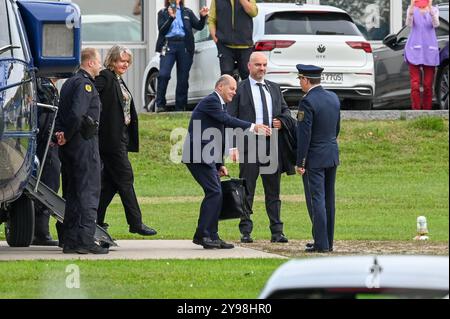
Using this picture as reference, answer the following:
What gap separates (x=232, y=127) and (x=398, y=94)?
1243 cm

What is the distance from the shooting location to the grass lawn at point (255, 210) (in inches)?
454

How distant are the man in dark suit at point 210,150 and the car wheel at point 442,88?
10.8 m

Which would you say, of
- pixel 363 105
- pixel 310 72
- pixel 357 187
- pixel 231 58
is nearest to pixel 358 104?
pixel 363 105

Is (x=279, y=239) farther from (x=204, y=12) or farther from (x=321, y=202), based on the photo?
(x=204, y=12)

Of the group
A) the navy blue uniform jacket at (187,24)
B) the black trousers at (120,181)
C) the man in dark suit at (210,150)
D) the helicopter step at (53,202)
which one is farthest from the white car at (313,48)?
the helicopter step at (53,202)

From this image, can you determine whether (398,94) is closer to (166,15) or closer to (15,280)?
(166,15)

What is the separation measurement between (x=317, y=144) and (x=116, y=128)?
190 cm

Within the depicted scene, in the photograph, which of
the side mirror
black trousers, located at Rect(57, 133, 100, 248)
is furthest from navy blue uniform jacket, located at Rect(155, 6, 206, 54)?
black trousers, located at Rect(57, 133, 100, 248)

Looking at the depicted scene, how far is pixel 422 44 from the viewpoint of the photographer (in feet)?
80.2

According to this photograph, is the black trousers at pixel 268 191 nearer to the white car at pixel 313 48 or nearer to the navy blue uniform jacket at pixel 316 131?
the navy blue uniform jacket at pixel 316 131

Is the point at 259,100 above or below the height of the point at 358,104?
above

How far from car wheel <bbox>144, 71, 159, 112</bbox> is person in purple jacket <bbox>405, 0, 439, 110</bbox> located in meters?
4.67
